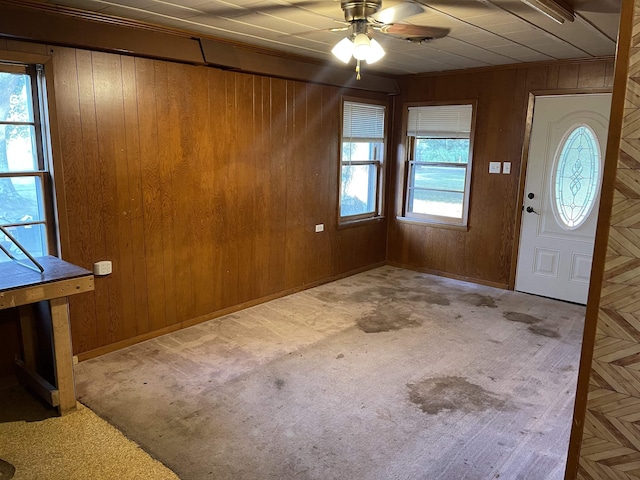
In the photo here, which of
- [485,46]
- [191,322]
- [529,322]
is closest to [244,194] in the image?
[191,322]

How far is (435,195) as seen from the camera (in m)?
Answer: 5.61

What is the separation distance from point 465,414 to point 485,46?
9.54 ft

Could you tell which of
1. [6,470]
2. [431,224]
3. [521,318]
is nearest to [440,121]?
[431,224]

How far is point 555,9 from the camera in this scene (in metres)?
2.68

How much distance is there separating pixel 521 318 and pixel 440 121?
7.83ft

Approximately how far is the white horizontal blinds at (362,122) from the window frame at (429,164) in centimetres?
33

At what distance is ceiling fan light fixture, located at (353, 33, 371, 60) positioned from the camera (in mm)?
2619

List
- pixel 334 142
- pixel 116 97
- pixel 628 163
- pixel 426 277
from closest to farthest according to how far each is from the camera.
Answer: pixel 628 163 < pixel 116 97 < pixel 334 142 < pixel 426 277

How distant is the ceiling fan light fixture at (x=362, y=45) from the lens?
8.59 feet

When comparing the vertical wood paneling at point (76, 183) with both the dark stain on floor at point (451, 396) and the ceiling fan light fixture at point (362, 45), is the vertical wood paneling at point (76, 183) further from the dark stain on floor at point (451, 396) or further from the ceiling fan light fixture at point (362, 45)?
the dark stain on floor at point (451, 396)

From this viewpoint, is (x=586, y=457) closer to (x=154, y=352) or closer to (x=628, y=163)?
(x=628, y=163)

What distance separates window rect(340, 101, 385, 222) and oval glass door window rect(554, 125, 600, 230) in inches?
77.3

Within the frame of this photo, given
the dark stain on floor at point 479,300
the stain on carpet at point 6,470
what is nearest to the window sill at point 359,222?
the dark stain on floor at point 479,300

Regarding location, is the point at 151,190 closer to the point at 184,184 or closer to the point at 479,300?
the point at 184,184
